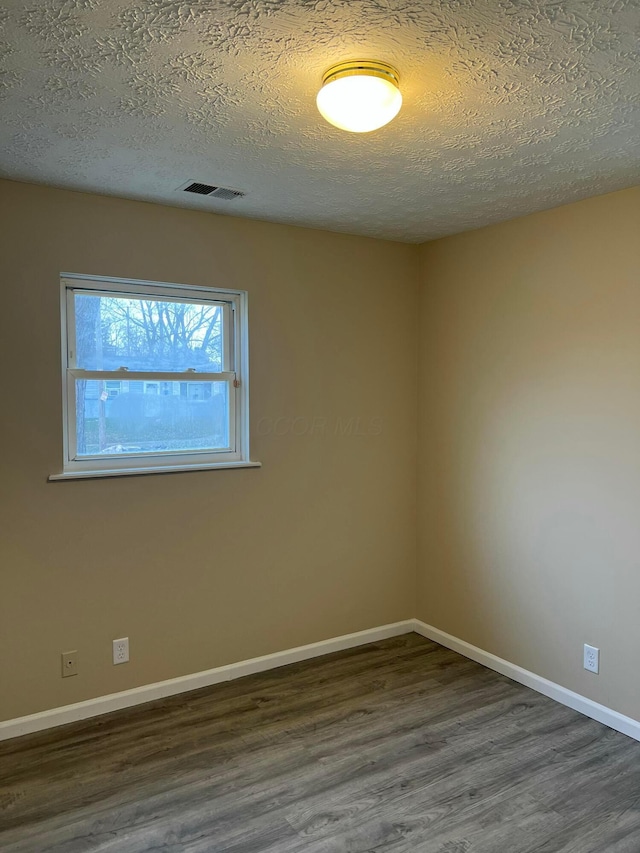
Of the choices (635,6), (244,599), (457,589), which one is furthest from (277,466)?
(635,6)

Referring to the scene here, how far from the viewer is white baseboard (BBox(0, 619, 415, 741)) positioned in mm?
2781

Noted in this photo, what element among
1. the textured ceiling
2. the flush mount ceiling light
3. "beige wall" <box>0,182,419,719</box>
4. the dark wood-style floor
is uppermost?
the textured ceiling

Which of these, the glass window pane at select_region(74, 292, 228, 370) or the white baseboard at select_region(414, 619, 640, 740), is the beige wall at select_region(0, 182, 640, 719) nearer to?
the white baseboard at select_region(414, 619, 640, 740)

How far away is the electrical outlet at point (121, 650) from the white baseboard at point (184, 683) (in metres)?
0.17

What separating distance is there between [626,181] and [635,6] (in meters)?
1.34

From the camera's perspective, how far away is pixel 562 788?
7.84 ft

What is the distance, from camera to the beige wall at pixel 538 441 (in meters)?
2.79

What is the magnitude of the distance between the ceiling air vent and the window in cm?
51

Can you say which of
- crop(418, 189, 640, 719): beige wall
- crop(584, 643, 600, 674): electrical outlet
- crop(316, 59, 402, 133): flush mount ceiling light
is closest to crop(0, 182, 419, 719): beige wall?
crop(418, 189, 640, 719): beige wall

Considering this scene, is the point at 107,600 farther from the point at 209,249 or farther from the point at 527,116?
the point at 527,116

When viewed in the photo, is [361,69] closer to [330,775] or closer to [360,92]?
[360,92]

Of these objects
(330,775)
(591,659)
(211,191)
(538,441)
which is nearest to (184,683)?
(330,775)

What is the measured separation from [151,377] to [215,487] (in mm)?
673

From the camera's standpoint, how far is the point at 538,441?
10.4 feet
